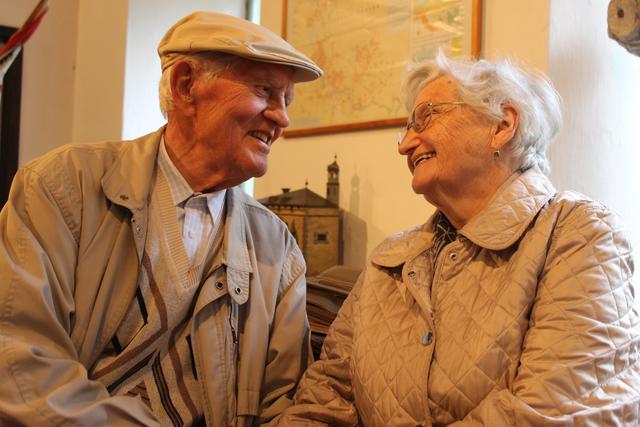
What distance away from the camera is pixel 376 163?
259 cm

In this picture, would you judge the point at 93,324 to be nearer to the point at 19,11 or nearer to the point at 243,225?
the point at 243,225

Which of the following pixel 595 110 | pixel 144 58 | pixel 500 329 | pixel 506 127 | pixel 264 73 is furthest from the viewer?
pixel 144 58

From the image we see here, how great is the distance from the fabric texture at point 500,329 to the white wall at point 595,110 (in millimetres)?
645

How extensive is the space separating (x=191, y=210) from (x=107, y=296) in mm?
314

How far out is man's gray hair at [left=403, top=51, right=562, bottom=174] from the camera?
148 centimetres

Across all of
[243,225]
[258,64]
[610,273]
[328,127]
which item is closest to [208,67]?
[258,64]

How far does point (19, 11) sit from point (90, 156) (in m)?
2.93

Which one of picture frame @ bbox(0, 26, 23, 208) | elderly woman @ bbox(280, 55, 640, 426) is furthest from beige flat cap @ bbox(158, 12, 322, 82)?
picture frame @ bbox(0, 26, 23, 208)

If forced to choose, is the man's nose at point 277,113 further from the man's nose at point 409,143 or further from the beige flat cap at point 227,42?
the man's nose at point 409,143

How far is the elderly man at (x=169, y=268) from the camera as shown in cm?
128

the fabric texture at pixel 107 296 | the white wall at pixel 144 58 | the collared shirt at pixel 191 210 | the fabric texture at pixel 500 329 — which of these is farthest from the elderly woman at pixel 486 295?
the white wall at pixel 144 58

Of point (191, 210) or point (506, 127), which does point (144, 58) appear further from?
point (506, 127)

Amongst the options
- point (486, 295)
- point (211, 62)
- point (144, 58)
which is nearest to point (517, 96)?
point (486, 295)

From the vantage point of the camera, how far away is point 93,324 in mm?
1385
